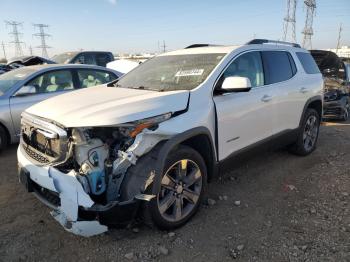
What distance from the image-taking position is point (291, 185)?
461cm

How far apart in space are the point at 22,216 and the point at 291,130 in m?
3.85

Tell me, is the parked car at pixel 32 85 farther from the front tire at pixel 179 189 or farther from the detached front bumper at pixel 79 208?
the front tire at pixel 179 189

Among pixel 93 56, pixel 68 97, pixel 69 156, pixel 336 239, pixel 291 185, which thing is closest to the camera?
pixel 69 156

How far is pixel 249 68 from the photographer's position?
4395mm

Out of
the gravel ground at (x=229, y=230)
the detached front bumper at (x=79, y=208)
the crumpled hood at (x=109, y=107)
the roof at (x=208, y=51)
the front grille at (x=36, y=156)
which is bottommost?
the gravel ground at (x=229, y=230)

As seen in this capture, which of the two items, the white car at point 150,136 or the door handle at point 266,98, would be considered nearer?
the white car at point 150,136

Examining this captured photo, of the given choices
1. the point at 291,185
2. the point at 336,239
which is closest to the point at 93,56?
the point at 291,185

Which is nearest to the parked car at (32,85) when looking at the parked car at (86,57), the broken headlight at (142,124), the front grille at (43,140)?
the front grille at (43,140)

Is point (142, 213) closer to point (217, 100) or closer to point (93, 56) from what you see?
point (217, 100)

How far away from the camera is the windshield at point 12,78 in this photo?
19.4 feet

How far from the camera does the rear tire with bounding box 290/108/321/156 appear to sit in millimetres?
5605

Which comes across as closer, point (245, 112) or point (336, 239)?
point (336, 239)

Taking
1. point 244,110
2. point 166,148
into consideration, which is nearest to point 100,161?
point 166,148

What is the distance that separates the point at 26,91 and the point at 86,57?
824 cm
